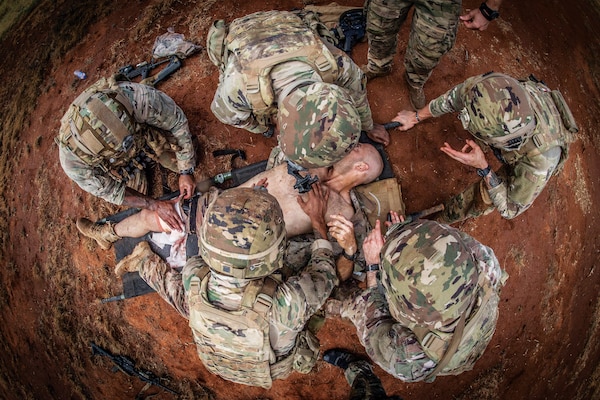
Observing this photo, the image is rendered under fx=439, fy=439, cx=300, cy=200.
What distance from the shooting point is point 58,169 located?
18.7 feet

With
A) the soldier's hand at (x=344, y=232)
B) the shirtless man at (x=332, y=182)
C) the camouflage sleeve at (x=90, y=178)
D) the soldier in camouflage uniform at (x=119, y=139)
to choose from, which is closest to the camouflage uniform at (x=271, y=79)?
the shirtless man at (x=332, y=182)

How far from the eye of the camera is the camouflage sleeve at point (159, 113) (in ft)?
12.8

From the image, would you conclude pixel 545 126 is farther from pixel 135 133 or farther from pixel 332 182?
pixel 135 133

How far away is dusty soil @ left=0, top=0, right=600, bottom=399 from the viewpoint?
5.09 meters

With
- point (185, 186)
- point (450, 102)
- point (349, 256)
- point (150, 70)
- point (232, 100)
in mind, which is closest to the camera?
point (232, 100)

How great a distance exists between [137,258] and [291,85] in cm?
252

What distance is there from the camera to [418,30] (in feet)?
13.8

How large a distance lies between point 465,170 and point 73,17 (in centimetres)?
602

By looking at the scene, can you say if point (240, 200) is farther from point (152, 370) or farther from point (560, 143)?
point (152, 370)

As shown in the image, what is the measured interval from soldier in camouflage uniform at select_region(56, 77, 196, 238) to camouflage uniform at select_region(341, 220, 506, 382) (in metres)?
2.37

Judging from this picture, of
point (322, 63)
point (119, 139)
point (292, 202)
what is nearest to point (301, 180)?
point (292, 202)

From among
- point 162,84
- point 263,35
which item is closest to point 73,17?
point 162,84

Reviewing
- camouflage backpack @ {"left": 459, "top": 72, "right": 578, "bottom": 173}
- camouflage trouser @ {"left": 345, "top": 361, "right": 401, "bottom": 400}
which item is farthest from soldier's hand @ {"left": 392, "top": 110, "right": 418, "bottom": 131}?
camouflage trouser @ {"left": 345, "top": 361, "right": 401, "bottom": 400}

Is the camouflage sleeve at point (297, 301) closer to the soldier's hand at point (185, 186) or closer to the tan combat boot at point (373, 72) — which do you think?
the soldier's hand at point (185, 186)
